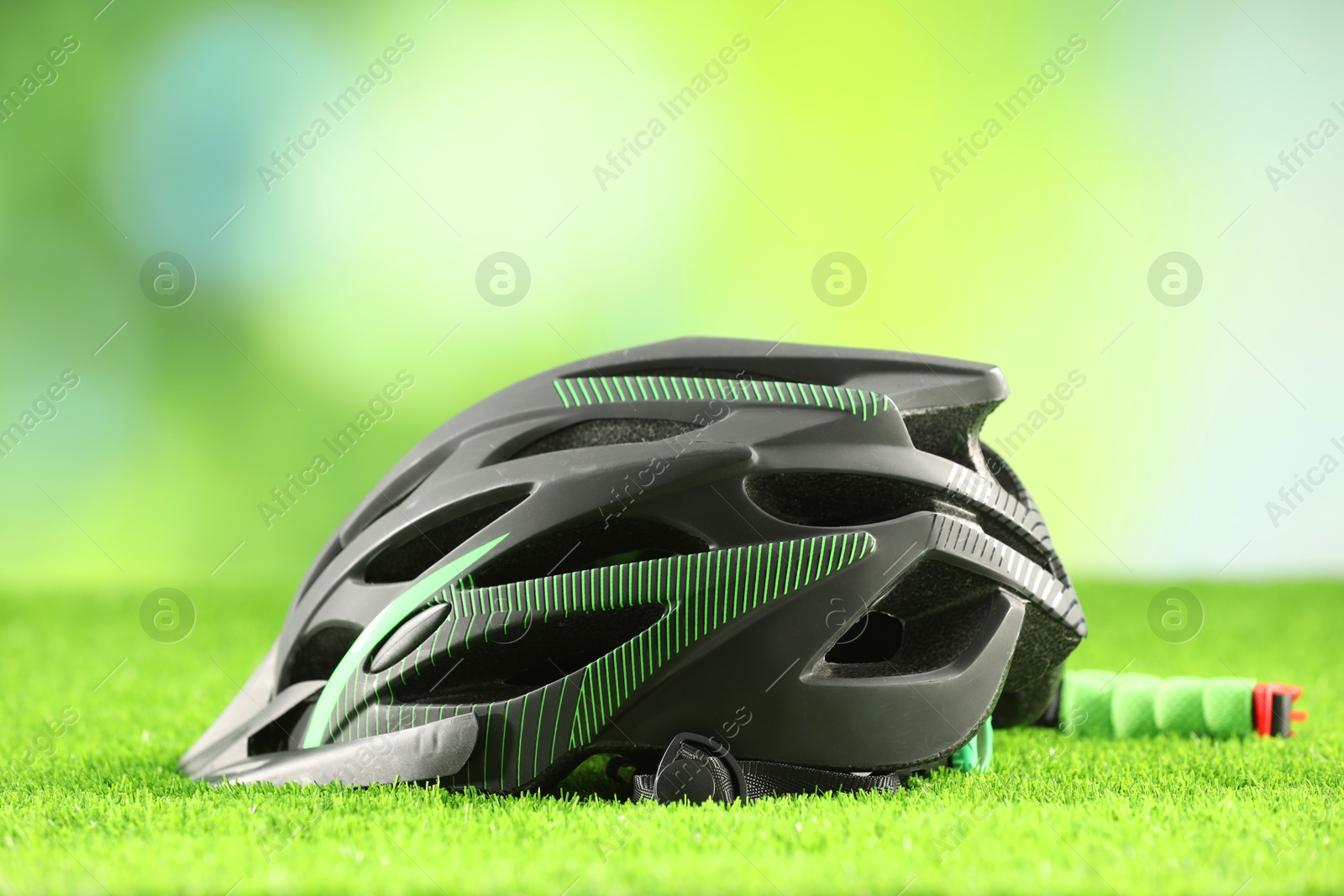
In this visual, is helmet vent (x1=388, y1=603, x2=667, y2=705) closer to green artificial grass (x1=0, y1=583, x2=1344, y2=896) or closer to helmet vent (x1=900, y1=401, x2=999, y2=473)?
green artificial grass (x1=0, y1=583, x2=1344, y2=896)

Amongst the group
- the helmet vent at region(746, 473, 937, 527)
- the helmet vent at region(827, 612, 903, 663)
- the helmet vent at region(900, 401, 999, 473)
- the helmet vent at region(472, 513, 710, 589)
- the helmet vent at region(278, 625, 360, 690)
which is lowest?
the helmet vent at region(278, 625, 360, 690)

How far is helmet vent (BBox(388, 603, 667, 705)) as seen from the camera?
1.91 metres

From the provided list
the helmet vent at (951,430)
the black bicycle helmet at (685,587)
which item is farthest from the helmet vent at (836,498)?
the helmet vent at (951,430)

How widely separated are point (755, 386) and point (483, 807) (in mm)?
947

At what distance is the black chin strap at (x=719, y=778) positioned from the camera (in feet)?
5.77

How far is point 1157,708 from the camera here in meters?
2.66

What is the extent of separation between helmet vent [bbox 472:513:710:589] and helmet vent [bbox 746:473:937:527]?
0.18 meters

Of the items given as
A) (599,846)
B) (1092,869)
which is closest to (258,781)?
(599,846)

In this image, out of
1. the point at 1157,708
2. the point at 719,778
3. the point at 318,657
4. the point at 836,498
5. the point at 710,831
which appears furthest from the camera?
the point at 1157,708

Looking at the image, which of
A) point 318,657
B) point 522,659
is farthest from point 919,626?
point 318,657

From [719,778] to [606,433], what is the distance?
0.72m

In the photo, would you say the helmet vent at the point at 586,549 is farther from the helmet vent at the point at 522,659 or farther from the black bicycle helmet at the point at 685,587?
the helmet vent at the point at 522,659

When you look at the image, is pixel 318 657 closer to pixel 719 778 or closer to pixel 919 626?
pixel 719 778

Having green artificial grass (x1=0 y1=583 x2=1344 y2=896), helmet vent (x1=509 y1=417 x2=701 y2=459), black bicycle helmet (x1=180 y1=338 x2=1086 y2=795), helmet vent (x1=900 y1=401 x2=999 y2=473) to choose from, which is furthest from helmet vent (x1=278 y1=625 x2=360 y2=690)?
helmet vent (x1=900 y1=401 x2=999 y2=473)
